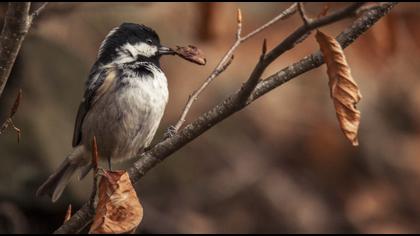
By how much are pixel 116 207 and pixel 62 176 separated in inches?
88.4

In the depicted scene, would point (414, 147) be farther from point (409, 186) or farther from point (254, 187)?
point (254, 187)

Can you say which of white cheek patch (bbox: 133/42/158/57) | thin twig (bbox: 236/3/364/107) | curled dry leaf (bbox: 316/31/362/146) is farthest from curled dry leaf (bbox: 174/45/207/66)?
white cheek patch (bbox: 133/42/158/57)

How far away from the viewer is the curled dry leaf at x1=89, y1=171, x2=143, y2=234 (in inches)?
115

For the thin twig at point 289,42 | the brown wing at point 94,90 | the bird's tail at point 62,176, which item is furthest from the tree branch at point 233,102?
the bird's tail at point 62,176

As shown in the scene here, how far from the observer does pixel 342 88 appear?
2822 mm

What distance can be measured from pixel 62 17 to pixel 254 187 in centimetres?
285

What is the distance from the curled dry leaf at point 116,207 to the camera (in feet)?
9.59

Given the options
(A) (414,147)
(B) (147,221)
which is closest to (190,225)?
(B) (147,221)

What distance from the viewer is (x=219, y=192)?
9.20 metres

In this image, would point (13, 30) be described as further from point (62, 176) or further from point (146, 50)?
point (62, 176)

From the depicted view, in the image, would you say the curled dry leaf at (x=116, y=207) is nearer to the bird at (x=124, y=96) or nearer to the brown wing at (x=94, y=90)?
the bird at (x=124, y=96)

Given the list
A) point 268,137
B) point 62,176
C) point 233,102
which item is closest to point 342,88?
point 233,102

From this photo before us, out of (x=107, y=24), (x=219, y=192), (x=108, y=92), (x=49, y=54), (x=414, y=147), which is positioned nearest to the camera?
(x=108, y=92)

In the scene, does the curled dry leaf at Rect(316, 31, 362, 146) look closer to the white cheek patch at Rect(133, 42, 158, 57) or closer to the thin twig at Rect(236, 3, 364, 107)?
the thin twig at Rect(236, 3, 364, 107)
